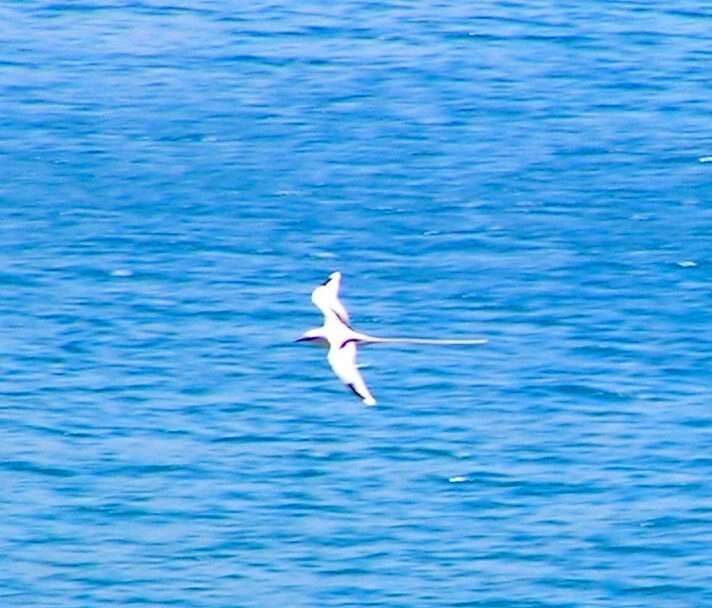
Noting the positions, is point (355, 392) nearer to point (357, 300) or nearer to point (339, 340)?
point (339, 340)

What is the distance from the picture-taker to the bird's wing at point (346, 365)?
3625 centimetres

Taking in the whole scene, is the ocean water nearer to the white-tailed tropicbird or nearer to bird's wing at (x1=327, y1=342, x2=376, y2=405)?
the white-tailed tropicbird

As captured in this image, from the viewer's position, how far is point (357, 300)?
61.4 m

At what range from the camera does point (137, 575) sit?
4831 cm

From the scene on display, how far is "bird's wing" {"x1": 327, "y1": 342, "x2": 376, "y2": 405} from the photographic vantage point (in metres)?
36.2

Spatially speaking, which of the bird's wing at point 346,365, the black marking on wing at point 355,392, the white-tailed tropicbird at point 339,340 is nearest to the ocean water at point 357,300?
the white-tailed tropicbird at point 339,340

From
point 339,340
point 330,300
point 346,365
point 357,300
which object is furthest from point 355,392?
point 357,300

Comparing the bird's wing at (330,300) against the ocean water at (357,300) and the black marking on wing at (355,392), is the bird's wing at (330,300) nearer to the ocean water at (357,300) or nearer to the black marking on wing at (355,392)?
the black marking on wing at (355,392)

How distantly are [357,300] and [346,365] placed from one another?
2378 centimetres

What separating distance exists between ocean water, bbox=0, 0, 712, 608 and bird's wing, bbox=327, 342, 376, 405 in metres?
9.45

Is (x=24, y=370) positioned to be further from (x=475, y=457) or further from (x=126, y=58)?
(x=126, y=58)

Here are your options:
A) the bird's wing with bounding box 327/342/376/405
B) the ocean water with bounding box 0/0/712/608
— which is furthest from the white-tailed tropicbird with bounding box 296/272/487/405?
the ocean water with bounding box 0/0/712/608

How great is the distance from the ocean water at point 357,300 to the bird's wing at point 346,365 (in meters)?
9.45

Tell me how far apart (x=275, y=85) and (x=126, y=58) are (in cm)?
609
